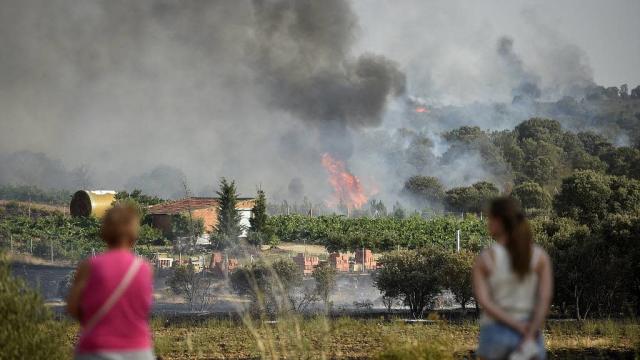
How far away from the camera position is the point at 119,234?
5.36 meters

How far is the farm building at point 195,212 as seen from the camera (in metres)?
57.3

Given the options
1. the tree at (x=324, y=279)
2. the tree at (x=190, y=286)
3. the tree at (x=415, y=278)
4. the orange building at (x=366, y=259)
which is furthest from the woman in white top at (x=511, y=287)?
the orange building at (x=366, y=259)

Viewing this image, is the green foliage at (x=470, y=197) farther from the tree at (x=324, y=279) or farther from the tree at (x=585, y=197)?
the tree at (x=324, y=279)

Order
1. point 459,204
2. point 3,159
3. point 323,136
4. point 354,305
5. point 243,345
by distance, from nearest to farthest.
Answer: point 243,345 < point 354,305 < point 459,204 < point 323,136 < point 3,159

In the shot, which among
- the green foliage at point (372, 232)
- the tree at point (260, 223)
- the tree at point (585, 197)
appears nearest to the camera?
the tree at point (585, 197)

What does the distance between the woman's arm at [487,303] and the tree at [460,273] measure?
23535 millimetres

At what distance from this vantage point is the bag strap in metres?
5.25

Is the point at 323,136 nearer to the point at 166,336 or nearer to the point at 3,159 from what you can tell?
the point at 3,159

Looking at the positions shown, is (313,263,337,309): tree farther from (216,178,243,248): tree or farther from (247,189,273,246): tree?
(247,189,273,246): tree

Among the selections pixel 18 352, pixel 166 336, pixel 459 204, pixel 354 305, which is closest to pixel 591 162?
pixel 459 204

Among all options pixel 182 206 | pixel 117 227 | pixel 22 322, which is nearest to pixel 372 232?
pixel 182 206

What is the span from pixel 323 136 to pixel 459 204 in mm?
28325

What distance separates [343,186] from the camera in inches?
4284

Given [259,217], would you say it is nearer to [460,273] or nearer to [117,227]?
[460,273]
